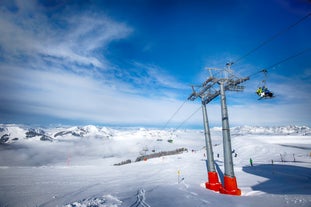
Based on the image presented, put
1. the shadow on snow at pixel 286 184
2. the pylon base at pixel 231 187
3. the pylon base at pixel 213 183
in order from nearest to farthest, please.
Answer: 1. the pylon base at pixel 231 187
2. the shadow on snow at pixel 286 184
3. the pylon base at pixel 213 183

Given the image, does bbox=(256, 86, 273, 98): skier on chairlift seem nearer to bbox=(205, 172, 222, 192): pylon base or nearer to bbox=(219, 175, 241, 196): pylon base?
bbox=(219, 175, 241, 196): pylon base

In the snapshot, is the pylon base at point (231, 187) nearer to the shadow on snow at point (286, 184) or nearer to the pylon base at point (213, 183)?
the pylon base at point (213, 183)

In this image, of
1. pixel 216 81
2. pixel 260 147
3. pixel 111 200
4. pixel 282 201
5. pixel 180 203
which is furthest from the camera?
pixel 260 147

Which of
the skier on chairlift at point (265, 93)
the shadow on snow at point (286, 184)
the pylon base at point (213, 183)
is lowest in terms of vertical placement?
the shadow on snow at point (286, 184)

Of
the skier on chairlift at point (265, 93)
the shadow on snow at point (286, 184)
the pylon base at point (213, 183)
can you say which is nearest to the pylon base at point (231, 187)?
the pylon base at point (213, 183)

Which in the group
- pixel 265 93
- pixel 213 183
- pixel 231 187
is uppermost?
pixel 265 93

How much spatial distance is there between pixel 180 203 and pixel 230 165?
13.9 feet

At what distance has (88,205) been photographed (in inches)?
390

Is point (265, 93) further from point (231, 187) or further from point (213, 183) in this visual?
point (213, 183)

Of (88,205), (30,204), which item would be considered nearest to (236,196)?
(88,205)

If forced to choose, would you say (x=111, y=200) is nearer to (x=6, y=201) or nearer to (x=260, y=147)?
(x=6, y=201)

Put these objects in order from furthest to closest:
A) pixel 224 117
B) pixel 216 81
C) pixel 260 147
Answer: pixel 260 147, pixel 216 81, pixel 224 117

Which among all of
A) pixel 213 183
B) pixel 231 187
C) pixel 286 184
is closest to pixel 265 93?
pixel 231 187

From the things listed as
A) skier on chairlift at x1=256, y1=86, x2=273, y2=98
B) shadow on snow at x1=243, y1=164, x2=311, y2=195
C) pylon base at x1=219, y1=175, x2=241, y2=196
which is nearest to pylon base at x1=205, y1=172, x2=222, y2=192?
pylon base at x1=219, y1=175, x2=241, y2=196
